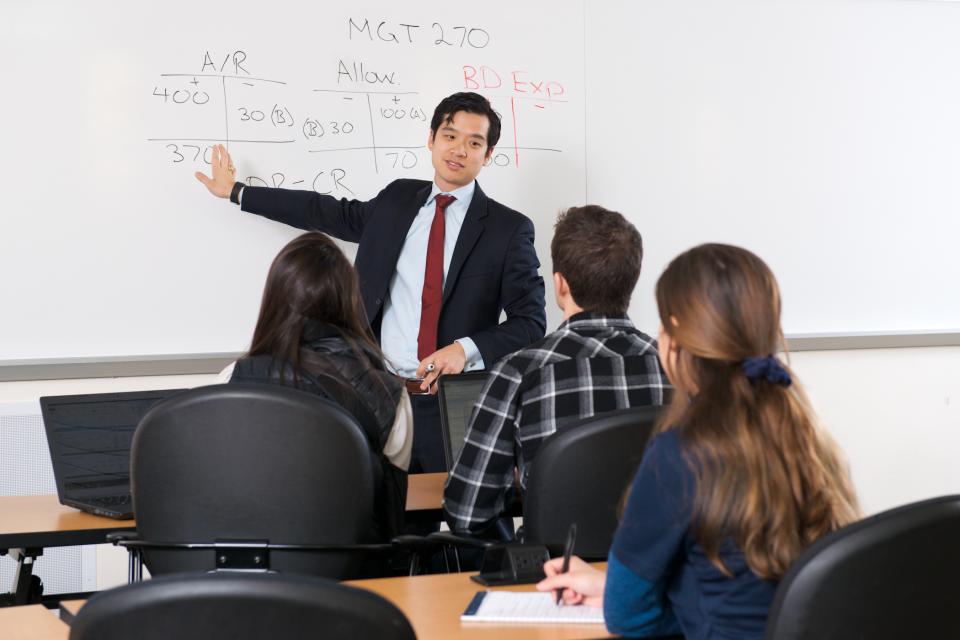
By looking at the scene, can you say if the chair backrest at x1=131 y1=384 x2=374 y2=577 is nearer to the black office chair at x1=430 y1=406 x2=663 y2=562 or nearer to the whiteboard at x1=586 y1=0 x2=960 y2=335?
the black office chair at x1=430 y1=406 x2=663 y2=562

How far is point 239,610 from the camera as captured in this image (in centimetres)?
91

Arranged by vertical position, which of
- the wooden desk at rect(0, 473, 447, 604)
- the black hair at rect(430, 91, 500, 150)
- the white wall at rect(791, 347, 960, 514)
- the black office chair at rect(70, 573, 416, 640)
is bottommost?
the white wall at rect(791, 347, 960, 514)

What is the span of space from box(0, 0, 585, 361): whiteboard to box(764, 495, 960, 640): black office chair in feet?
8.88

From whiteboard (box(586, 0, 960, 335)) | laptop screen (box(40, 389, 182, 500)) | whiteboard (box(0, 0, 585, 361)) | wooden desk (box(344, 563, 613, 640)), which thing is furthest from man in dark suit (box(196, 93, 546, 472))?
wooden desk (box(344, 563, 613, 640))

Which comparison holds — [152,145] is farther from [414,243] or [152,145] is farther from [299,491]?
[299,491]

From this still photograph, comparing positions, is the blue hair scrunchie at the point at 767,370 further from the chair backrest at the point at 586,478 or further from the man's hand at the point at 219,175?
the man's hand at the point at 219,175

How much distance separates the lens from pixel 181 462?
69.4 inches

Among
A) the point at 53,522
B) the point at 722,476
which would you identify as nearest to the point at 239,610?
the point at 722,476

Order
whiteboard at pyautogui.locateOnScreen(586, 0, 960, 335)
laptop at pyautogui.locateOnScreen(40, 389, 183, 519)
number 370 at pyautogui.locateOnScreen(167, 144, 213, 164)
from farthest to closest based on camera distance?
whiteboard at pyautogui.locateOnScreen(586, 0, 960, 335) < number 370 at pyautogui.locateOnScreen(167, 144, 213, 164) < laptop at pyautogui.locateOnScreen(40, 389, 183, 519)

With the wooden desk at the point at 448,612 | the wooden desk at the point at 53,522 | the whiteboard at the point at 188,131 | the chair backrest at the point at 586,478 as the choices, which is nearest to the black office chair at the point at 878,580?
the wooden desk at the point at 448,612

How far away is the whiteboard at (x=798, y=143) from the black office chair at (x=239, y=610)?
10.4 ft

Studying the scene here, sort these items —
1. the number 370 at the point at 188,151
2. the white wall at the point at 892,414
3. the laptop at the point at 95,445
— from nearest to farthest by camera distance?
the laptop at the point at 95,445, the number 370 at the point at 188,151, the white wall at the point at 892,414

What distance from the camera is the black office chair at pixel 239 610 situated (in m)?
0.91

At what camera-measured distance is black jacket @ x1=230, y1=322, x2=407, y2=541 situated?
2004 mm
